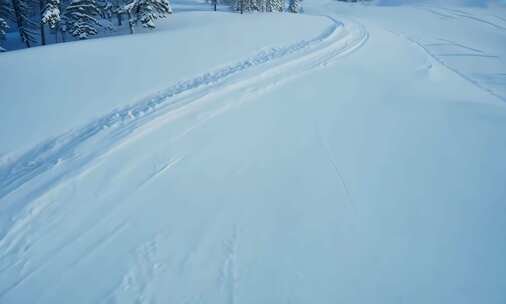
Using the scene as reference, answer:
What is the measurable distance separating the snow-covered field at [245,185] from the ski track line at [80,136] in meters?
0.04

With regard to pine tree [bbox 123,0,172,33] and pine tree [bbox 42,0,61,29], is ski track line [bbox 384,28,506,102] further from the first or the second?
pine tree [bbox 42,0,61,29]

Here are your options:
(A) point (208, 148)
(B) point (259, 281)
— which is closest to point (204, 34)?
(A) point (208, 148)

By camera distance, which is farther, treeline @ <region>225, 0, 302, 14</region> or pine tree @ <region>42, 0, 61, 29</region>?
treeline @ <region>225, 0, 302, 14</region>

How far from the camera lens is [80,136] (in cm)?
482

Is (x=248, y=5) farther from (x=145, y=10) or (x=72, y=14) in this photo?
(x=72, y=14)

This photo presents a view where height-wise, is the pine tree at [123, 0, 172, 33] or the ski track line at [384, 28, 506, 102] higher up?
the pine tree at [123, 0, 172, 33]

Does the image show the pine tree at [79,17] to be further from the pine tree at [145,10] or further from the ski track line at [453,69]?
the ski track line at [453,69]

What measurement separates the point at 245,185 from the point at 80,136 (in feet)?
10.2

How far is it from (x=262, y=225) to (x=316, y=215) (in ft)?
2.43

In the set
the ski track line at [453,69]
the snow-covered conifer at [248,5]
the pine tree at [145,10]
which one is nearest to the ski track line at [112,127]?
the ski track line at [453,69]

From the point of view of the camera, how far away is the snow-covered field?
284 cm

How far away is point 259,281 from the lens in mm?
2822

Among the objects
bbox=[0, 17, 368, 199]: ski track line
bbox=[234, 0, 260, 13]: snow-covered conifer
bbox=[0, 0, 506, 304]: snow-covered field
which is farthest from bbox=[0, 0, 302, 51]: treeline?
bbox=[0, 17, 368, 199]: ski track line

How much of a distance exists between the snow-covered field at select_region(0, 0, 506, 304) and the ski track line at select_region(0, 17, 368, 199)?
A: 4 cm
